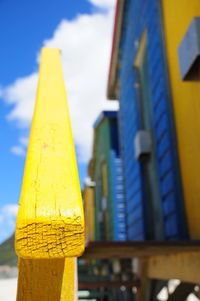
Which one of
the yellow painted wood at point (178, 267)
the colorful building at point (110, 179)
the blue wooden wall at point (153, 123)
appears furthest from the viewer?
the colorful building at point (110, 179)

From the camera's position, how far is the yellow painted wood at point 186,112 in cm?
540

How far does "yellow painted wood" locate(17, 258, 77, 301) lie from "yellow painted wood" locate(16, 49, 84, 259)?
250 millimetres

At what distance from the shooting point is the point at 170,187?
6449 millimetres

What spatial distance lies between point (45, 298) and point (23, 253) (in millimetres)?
309

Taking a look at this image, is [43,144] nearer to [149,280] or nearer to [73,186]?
[73,186]

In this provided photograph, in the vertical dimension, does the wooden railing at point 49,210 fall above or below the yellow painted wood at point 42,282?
above

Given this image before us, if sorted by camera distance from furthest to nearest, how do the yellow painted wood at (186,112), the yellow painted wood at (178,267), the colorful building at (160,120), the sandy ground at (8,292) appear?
the colorful building at (160,120) → the yellow painted wood at (186,112) → the sandy ground at (8,292) → the yellow painted wood at (178,267)

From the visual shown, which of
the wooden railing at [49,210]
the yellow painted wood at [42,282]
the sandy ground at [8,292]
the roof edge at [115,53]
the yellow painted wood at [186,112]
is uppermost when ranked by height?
the roof edge at [115,53]

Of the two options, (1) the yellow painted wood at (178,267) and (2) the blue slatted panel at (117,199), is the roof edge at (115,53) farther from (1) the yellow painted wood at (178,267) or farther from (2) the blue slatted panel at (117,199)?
(1) the yellow painted wood at (178,267)

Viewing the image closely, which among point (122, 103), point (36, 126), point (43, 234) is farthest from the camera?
point (122, 103)

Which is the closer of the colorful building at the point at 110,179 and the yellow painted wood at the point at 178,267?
the yellow painted wood at the point at 178,267

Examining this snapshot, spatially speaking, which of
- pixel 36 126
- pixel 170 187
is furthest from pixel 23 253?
pixel 170 187

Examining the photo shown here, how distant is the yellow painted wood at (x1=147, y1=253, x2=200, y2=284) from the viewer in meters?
4.18

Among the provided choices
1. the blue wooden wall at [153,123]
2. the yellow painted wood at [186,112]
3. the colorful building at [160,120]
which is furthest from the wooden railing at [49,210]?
the blue wooden wall at [153,123]
